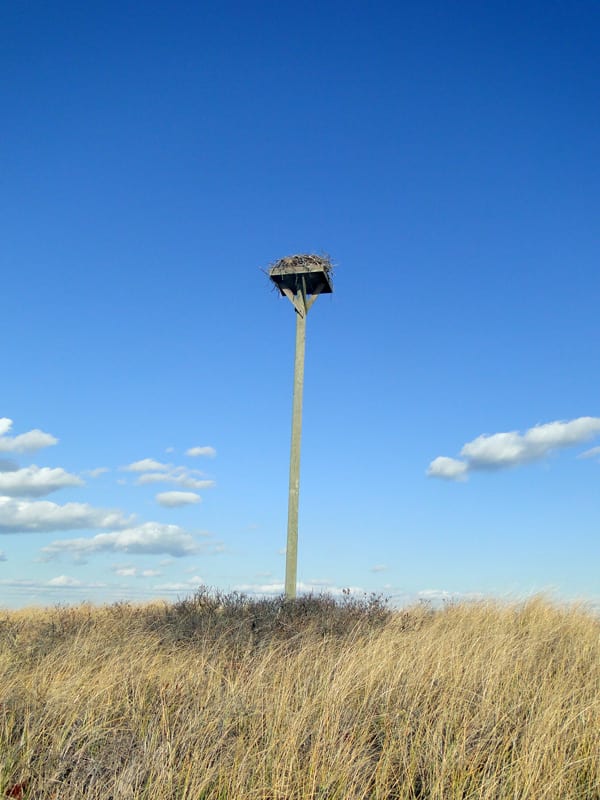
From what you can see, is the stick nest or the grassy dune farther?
the stick nest

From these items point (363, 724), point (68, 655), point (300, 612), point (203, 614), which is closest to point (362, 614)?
point (300, 612)

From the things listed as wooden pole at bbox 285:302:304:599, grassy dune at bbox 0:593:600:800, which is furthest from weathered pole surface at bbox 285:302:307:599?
grassy dune at bbox 0:593:600:800

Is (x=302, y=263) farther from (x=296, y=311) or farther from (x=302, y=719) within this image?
(x=302, y=719)

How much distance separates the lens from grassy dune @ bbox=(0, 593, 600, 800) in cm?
391

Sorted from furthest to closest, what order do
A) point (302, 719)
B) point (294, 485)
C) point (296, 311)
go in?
1. point (296, 311)
2. point (294, 485)
3. point (302, 719)

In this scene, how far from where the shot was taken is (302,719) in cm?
474

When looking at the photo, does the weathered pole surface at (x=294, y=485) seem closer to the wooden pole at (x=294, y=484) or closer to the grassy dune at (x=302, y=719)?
the wooden pole at (x=294, y=484)

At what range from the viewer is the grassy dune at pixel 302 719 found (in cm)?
391

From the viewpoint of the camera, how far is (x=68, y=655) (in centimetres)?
758

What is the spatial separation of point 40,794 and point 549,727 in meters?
3.37

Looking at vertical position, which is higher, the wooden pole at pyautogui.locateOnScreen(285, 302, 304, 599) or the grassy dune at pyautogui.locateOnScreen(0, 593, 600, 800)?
the wooden pole at pyautogui.locateOnScreen(285, 302, 304, 599)

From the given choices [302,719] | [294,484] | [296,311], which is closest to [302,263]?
[296,311]

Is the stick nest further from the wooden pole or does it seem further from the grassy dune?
the grassy dune

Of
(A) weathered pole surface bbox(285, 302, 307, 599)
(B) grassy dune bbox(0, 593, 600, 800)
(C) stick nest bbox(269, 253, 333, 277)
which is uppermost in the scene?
(C) stick nest bbox(269, 253, 333, 277)
